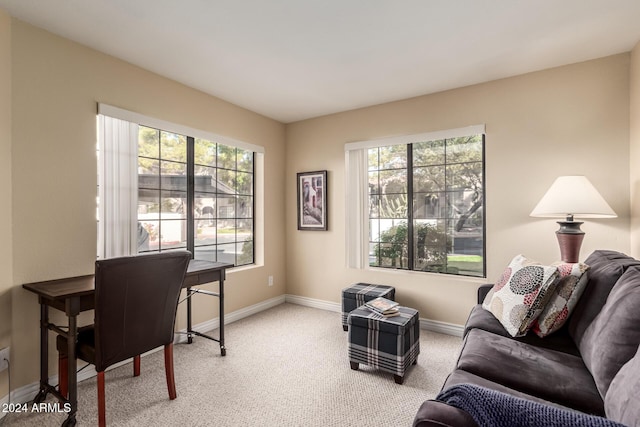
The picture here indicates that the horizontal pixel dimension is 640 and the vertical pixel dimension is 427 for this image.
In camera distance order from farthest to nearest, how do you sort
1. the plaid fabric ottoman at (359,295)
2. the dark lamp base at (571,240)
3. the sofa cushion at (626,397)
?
1. the plaid fabric ottoman at (359,295)
2. the dark lamp base at (571,240)
3. the sofa cushion at (626,397)

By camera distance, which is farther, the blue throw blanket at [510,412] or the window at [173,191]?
the window at [173,191]

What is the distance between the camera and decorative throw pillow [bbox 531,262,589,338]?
177cm

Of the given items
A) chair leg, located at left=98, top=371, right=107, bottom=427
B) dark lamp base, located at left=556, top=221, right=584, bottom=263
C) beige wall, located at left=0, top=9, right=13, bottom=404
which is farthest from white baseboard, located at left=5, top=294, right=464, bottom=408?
dark lamp base, located at left=556, top=221, right=584, bottom=263

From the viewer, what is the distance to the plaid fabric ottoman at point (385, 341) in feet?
7.40

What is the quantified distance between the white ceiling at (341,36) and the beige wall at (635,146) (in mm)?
197

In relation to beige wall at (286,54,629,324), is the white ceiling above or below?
above

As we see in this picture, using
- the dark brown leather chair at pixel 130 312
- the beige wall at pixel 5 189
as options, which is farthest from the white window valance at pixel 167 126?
the dark brown leather chair at pixel 130 312

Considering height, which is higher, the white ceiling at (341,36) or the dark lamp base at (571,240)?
the white ceiling at (341,36)

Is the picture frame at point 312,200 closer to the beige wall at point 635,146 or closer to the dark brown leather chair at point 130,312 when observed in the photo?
the dark brown leather chair at point 130,312

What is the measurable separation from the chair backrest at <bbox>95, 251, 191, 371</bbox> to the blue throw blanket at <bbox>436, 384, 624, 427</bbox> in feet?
5.45

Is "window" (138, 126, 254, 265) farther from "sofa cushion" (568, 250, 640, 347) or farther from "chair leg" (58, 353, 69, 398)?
"sofa cushion" (568, 250, 640, 347)

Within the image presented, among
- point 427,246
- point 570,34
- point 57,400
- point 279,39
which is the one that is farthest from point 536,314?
point 57,400

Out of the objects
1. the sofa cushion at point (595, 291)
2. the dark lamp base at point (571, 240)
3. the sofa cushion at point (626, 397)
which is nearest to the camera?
the sofa cushion at point (626, 397)

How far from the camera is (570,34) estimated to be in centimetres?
222
